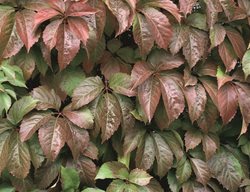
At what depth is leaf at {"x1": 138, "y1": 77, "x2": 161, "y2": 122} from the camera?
1.71 meters

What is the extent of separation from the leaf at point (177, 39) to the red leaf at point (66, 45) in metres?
0.40

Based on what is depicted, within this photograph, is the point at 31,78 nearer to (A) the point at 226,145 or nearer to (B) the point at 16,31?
(B) the point at 16,31

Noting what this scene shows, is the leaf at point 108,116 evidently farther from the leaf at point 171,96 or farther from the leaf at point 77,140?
the leaf at point 171,96

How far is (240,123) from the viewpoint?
6.70 feet

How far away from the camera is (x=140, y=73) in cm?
173

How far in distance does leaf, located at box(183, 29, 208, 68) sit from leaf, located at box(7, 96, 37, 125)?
2.02 feet

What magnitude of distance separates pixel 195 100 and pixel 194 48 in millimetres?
205

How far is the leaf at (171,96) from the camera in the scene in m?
1.72

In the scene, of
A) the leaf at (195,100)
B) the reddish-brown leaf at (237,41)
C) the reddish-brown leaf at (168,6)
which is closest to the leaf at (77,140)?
the leaf at (195,100)

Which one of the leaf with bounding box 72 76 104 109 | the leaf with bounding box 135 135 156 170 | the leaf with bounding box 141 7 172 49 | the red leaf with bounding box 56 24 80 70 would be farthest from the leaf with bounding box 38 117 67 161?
the leaf with bounding box 141 7 172 49

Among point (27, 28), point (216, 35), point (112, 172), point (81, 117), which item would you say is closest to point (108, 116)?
point (81, 117)

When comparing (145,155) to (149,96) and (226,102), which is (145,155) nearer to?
(149,96)

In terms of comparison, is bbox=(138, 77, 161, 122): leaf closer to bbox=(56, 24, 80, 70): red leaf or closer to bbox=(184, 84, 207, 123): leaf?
bbox=(184, 84, 207, 123): leaf

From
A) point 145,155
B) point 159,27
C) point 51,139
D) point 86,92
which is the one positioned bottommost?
point 145,155
